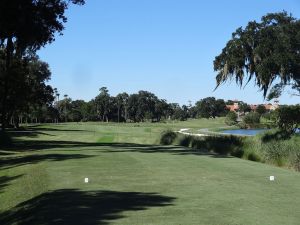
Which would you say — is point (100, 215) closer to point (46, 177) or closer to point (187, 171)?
point (46, 177)

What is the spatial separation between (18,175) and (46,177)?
292cm

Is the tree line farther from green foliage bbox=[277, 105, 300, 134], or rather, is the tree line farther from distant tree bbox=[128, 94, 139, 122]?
green foliage bbox=[277, 105, 300, 134]

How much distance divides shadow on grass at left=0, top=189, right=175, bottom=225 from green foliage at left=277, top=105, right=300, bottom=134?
1900 cm

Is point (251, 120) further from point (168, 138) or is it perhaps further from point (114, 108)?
point (114, 108)

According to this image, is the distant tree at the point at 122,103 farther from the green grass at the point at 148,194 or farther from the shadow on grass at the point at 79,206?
the shadow on grass at the point at 79,206

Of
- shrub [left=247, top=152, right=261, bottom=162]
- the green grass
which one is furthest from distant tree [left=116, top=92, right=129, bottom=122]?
the green grass

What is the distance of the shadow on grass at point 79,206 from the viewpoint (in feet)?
31.1

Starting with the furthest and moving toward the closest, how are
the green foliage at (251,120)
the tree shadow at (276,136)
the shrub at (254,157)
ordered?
the green foliage at (251,120) → the tree shadow at (276,136) → the shrub at (254,157)

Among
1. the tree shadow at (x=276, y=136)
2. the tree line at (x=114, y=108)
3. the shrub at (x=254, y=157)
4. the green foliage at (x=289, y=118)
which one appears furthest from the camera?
the tree line at (x=114, y=108)

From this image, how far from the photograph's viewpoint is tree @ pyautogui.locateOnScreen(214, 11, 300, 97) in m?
34.1

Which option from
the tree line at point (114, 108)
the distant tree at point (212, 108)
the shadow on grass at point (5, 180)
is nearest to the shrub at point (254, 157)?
the shadow on grass at point (5, 180)

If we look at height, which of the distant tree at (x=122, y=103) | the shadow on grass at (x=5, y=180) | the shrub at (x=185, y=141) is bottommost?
the shadow on grass at (x=5, y=180)

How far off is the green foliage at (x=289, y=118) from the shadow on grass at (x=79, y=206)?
62.3 ft

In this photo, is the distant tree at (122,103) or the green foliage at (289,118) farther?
the distant tree at (122,103)
